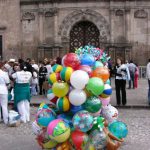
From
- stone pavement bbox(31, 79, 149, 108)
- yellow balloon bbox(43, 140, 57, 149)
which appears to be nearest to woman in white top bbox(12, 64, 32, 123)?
yellow balloon bbox(43, 140, 57, 149)

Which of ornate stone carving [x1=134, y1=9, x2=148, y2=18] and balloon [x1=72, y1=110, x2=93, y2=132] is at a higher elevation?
ornate stone carving [x1=134, y1=9, x2=148, y2=18]

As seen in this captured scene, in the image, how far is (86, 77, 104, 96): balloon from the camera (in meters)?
8.27

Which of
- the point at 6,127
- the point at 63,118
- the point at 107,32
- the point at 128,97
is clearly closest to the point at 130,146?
the point at 63,118

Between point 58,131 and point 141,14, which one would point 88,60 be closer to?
point 58,131

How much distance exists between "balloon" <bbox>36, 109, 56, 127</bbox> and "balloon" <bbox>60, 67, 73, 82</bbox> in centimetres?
70

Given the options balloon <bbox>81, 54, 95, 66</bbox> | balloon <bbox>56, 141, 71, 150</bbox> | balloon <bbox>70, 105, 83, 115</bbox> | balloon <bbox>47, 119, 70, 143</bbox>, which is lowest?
balloon <bbox>56, 141, 71, 150</bbox>

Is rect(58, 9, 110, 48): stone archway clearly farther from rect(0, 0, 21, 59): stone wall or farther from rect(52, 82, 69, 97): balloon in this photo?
rect(52, 82, 69, 97): balloon

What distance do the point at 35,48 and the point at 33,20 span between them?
6.05ft

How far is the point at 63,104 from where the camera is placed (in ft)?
27.3

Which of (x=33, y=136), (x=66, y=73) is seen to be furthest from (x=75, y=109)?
(x=33, y=136)

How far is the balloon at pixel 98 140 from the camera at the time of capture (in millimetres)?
8102

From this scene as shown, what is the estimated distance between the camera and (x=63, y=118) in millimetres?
8297

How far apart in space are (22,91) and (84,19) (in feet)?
52.9

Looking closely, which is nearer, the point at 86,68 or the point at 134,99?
the point at 86,68
